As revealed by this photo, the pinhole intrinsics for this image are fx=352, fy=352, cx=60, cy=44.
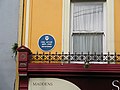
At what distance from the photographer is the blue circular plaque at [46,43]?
9.61 m

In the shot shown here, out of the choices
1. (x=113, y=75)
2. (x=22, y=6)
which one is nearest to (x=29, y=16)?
(x=22, y=6)

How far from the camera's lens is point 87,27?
9.95 m

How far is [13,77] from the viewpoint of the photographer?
10617mm

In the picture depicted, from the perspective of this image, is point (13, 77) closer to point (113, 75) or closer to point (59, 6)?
point (59, 6)

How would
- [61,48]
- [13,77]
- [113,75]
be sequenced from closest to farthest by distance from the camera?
[113,75] < [61,48] < [13,77]

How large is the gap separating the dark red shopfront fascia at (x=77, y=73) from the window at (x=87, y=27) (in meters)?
0.93

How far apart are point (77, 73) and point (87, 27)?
1.59m

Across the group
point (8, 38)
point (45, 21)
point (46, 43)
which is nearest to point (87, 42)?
point (46, 43)

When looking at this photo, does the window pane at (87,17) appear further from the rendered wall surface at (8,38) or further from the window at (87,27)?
the rendered wall surface at (8,38)

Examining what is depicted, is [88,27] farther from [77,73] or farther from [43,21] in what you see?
[77,73]

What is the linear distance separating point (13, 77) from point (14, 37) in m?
1.25

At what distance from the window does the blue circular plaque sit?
2.02 ft

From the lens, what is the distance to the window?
32.2 feet

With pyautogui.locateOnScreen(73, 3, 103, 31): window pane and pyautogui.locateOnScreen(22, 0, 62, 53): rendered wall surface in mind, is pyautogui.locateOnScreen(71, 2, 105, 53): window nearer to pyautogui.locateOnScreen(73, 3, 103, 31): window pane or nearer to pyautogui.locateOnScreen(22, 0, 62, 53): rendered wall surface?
pyautogui.locateOnScreen(73, 3, 103, 31): window pane
